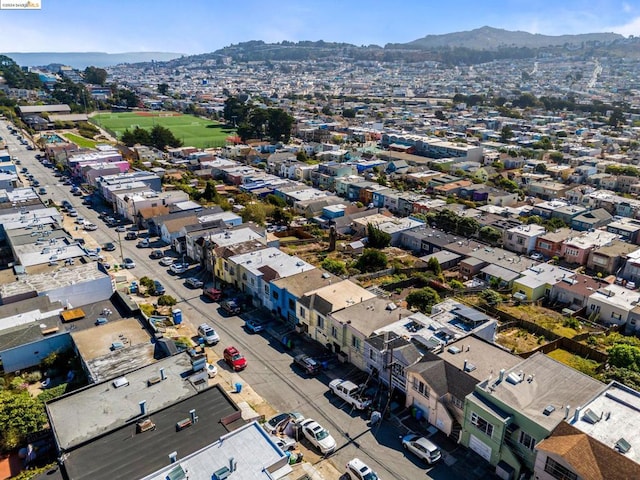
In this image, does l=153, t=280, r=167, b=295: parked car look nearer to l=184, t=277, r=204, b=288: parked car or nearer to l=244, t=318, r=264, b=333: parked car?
l=184, t=277, r=204, b=288: parked car

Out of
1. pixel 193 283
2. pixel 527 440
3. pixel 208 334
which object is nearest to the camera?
pixel 527 440

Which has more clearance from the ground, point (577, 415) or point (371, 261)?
point (577, 415)

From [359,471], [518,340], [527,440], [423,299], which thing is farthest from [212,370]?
[518,340]

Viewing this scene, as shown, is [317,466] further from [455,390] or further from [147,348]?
[147,348]

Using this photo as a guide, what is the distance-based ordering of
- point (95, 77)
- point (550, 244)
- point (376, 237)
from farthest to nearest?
1. point (95, 77)
2. point (550, 244)
3. point (376, 237)

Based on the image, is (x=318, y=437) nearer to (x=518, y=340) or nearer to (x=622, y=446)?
(x=622, y=446)

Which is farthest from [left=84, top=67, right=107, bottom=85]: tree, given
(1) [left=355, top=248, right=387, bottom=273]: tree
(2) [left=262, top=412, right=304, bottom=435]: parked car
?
(2) [left=262, top=412, right=304, bottom=435]: parked car

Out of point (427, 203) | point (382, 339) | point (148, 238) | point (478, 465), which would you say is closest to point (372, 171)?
point (427, 203)

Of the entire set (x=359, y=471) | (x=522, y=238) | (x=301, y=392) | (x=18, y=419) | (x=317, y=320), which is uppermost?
(x=18, y=419)
